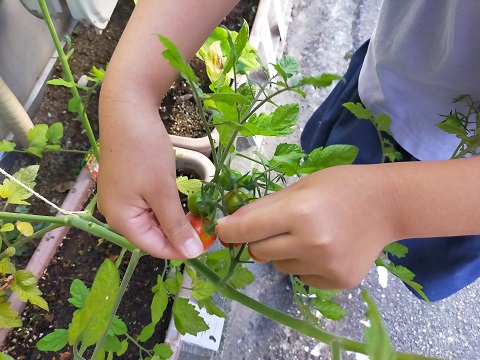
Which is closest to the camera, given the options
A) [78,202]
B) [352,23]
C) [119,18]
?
[78,202]

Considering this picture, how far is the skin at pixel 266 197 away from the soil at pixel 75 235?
56 centimetres

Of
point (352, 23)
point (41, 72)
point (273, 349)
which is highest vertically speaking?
point (352, 23)

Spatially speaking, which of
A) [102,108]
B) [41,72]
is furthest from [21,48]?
[102,108]

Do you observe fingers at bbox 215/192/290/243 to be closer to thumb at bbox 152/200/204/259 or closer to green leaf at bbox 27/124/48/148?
thumb at bbox 152/200/204/259

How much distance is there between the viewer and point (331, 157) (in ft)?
1.80

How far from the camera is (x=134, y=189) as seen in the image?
52 cm

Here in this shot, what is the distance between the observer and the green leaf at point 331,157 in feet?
1.79

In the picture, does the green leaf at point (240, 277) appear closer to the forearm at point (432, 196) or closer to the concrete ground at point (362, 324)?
the forearm at point (432, 196)

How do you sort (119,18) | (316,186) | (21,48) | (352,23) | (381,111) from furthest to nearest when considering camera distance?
1. (352,23)
2. (119,18)
3. (21,48)
4. (381,111)
5. (316,186)

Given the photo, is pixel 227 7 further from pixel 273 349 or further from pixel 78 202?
pixel 273 349

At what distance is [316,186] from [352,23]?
1.45m

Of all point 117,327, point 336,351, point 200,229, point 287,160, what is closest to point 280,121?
point 287,160

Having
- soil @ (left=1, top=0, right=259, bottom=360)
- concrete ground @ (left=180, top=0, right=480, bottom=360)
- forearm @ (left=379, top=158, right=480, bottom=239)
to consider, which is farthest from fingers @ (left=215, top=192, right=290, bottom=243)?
concrete ground @ (left=180, top=0, right=480, bottom=360)

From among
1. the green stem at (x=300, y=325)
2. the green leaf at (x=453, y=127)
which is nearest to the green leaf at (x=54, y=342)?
the green stem at (x=300, y=325)
